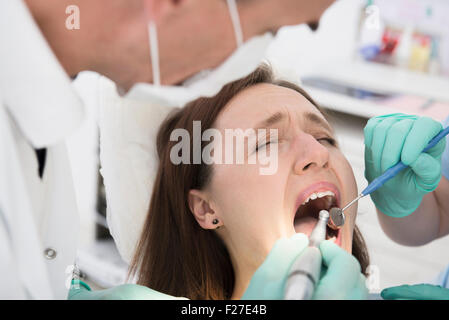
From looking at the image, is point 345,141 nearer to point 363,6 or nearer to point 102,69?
point 363,6

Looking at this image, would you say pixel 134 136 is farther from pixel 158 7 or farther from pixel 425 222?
pixel 425 222

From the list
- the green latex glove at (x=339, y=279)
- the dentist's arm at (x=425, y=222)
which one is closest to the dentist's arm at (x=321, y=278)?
the green latex glove at (x=339, y=279)

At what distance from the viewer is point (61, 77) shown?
81cm

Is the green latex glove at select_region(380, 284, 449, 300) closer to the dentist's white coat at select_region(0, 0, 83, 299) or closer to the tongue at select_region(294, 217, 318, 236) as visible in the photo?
the tongue at select_region(294, 217, 318, 236)

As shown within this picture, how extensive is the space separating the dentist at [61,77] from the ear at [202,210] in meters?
0.20

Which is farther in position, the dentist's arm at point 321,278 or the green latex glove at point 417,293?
the green latex glove at point 417,293

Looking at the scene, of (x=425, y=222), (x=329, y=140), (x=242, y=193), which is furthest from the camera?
(x=425, y=222)

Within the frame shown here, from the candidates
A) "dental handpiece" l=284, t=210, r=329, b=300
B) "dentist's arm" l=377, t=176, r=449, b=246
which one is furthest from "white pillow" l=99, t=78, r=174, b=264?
"dentist's arm" l=377, t=176, r=449, b=246

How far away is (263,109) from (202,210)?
0.78ft

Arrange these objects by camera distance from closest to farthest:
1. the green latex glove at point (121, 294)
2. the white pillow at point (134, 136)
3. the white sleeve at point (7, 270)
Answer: the white sleeve at point (7, 270) → the green latex glove at point (121, 294) → the white pillow at point (134, 136)

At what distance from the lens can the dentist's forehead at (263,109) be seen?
1.08 m

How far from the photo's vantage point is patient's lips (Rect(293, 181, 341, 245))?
1.05 metres

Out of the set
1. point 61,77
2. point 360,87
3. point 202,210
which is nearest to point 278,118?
point 202,210

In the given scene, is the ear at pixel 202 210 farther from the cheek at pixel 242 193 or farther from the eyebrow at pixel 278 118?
the eyebrow at pixel 278 118
